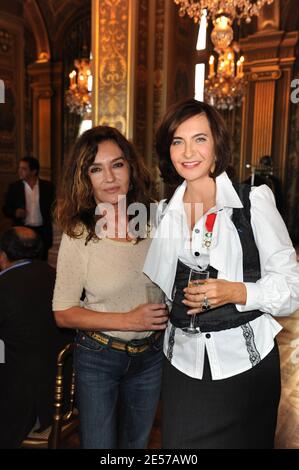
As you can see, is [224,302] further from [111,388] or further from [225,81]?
[225,81]

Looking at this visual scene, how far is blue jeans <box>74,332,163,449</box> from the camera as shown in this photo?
156 centimetres

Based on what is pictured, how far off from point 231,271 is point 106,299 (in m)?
0.48

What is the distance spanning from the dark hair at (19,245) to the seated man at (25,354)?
0.74 ft

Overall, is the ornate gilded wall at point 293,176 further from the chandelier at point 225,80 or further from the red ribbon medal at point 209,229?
the red ribbon medal at point 209,229

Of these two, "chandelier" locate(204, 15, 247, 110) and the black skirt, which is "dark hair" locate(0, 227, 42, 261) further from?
"chandelier" locate(204, 15, 247, 110)

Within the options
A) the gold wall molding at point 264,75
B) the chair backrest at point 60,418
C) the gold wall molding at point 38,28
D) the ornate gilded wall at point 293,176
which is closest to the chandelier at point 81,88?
the gold wall molding at point 38,28

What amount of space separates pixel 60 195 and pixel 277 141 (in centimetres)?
1016

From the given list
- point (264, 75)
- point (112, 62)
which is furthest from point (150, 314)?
point (264, 75)

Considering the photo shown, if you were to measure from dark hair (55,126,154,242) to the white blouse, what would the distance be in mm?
298

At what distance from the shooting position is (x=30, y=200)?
218 inches

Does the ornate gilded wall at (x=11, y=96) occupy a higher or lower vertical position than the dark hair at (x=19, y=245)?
higher

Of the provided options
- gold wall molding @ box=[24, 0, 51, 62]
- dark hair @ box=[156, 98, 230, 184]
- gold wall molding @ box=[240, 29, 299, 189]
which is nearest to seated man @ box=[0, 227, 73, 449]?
dark hair @ box=[156, 98, 230, 184]

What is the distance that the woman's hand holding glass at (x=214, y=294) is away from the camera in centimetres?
129
